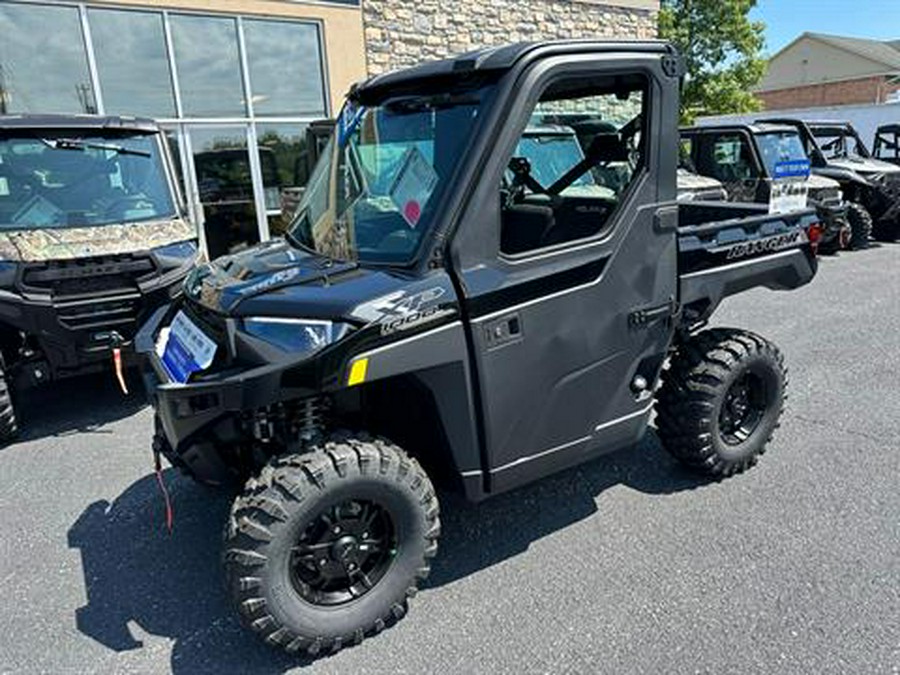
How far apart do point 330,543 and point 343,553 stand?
7 centimetres

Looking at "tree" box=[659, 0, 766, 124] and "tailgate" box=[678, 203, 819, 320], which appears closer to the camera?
"tailgate" box=[678, 203, 819, 320]

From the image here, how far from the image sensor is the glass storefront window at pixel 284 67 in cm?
1016

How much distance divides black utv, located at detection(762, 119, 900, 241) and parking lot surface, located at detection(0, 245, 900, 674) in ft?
24.7

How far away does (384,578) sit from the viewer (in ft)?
8.31

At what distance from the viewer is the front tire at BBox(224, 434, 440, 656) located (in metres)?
2.27

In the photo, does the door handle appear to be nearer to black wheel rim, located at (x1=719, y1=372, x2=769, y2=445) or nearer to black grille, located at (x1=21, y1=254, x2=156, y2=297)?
black wheel rim, located at (x1=719, y1=372, x2=769, y2=445)

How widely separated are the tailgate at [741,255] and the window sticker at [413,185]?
4.46 ft

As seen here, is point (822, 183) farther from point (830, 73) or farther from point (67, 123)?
point (830, 73)

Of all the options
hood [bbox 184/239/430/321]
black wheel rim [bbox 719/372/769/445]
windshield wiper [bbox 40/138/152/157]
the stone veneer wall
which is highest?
the stone veneer wall

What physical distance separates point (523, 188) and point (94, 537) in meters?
2.86

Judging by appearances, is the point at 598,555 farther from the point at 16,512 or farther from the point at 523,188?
the point at 16,512

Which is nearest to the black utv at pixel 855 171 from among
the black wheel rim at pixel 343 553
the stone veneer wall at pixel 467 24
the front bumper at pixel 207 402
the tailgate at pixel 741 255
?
the stone veneer wall at pixel 467 24

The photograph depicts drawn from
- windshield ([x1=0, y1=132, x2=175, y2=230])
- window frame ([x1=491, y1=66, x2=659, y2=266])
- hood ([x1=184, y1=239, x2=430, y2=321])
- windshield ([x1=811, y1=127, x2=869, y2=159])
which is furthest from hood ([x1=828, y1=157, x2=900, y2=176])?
hood ([x1=184, y1=239, x2=430, y2=321])

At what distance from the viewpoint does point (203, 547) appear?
3.12 meters
